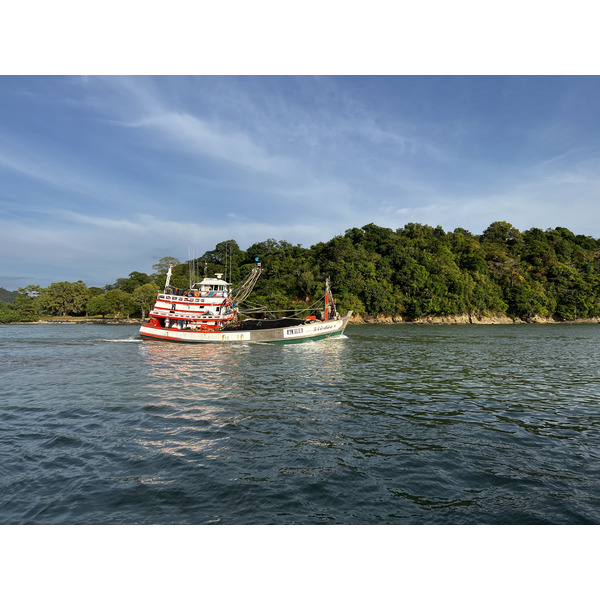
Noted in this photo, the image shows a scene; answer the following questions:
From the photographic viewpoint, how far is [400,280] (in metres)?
97.7

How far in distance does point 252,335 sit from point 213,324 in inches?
206

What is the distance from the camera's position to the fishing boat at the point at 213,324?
1516 inches

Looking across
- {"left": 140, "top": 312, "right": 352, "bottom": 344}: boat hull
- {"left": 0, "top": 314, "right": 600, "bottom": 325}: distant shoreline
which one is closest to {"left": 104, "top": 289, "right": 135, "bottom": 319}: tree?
{"left": 0, "top": 314, "right": 600, "bottom": 325}: distant shoreline

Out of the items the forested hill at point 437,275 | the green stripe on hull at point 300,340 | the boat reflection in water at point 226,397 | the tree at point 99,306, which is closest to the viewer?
the boat reflection in water at point 226,397

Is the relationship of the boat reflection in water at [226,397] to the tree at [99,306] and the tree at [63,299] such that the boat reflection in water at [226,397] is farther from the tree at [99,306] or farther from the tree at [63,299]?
the tree at [63,299]

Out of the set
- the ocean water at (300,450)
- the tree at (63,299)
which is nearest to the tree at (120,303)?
the tree at (63,299)

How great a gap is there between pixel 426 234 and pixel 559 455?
12714cm

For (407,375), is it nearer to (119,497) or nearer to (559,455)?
(559,455)

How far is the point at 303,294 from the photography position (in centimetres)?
9569

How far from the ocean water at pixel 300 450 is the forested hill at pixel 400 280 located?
71.7 meters

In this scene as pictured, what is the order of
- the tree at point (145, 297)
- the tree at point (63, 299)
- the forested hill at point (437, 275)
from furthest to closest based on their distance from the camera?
the tree at point (63, 299), the tree at point (145, 297), the forested hill at point (437, 275)

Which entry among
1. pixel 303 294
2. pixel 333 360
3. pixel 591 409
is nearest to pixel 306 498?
pixel 591 409

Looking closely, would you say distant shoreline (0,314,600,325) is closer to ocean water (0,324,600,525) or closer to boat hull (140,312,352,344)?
boat hull (140,312,352,344)

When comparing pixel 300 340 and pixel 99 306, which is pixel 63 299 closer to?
pixel 99 306
